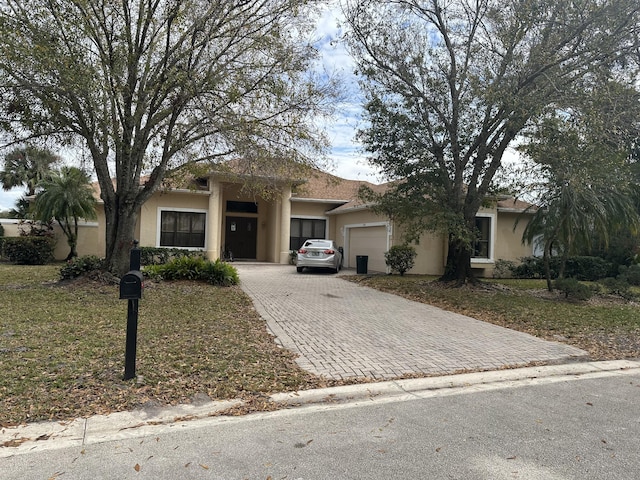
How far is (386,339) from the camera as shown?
23.9ft

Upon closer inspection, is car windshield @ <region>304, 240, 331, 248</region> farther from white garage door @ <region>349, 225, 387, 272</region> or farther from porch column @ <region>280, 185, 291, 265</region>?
porch column @ <region>280, 185, 291, 265</region>

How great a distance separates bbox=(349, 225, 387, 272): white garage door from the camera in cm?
1861

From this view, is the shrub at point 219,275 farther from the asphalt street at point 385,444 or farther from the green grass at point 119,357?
the asphalt street at point 385,444

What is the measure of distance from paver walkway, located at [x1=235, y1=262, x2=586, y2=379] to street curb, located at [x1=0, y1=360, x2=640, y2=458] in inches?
13.7

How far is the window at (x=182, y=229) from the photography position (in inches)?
826

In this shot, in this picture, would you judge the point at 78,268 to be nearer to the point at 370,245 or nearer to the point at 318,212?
the point at 370,245

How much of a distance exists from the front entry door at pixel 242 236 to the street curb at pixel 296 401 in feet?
65.4

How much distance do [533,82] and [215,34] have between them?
7.74 meters

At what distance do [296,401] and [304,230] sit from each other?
726 inches

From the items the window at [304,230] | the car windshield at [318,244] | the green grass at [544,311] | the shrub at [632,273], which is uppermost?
the window at [304,230]

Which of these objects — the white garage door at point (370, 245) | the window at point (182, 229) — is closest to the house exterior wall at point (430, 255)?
the white garage door at point (370, 245)

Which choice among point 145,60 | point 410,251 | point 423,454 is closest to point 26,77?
point 145,60

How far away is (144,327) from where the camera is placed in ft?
24.3

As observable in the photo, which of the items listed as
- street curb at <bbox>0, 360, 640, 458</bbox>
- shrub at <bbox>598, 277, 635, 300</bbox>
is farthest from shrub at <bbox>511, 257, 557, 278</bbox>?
street curb at <bbox>0, 360, 640, 458</bbox>
